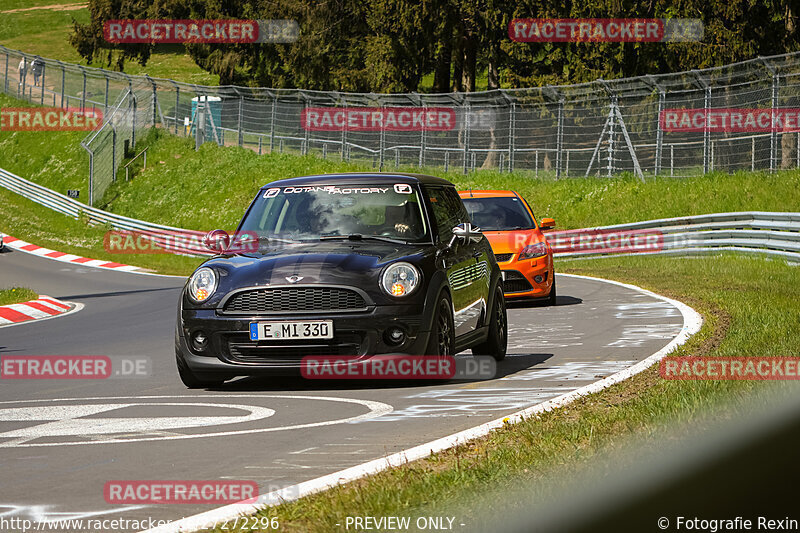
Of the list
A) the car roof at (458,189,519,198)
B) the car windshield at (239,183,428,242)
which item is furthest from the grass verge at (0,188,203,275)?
the car windshield at (239,183,428,242)

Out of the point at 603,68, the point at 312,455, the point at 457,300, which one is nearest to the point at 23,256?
the point at 603,68

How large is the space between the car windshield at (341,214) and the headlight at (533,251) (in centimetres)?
676

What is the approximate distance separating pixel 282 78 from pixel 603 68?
79.0 feet

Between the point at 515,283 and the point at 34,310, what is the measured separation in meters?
8.54

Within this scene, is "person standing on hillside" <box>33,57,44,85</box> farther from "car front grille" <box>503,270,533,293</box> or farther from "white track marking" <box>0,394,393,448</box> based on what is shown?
"white track marking" <box>0,394,393,448</box>

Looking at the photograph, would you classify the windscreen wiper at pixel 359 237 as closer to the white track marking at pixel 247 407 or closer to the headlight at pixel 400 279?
the headlight at pixel 400 279

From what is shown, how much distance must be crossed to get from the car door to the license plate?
3.80 ft

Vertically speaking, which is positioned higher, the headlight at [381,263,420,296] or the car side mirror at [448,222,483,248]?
the car side mirror at [448,222,483,248]

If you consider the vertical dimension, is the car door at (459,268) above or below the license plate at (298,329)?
above

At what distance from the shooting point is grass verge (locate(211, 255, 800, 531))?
15.2ft

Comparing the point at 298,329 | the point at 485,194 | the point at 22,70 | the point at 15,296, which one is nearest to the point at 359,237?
the point at 298,329

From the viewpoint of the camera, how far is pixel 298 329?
8.59 metres

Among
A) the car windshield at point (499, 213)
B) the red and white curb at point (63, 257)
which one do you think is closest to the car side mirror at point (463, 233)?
the car windshield at point (499, 213)

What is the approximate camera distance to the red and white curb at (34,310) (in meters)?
19.1
